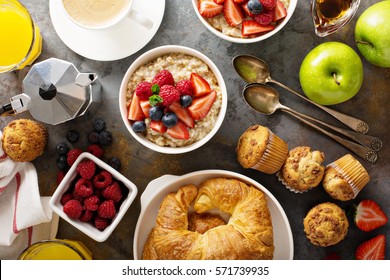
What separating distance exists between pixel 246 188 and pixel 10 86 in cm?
105

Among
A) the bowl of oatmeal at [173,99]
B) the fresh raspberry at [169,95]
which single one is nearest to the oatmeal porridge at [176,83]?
the bowl of oatmeal at [173,99]

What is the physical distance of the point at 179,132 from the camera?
6.01ft

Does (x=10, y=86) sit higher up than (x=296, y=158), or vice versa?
(x=296, y=158)

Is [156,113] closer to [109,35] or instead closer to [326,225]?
[109,35]

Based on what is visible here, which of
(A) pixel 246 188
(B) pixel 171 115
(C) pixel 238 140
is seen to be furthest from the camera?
(C) pixel 238 140

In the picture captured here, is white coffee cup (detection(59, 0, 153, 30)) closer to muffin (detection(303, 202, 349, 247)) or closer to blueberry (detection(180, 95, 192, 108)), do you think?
blueberry (detection(180, 95, 192, 108))

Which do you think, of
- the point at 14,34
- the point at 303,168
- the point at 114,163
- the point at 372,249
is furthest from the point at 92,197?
the point at 372,249

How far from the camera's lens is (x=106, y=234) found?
1851 mm

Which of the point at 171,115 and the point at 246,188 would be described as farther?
the point at 246,188

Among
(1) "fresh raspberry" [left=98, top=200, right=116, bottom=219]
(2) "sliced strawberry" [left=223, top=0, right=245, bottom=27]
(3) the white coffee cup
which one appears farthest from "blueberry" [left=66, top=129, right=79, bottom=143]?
(2) "sliced strawberry" [left=223, top=0, right=245, bottom=27]

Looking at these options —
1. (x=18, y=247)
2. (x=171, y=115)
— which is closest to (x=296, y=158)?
(x=171, y=115)

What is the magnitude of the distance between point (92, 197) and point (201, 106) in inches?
20.3
